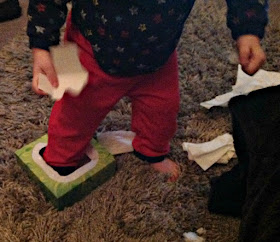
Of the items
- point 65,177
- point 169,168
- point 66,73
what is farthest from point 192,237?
point 66,73

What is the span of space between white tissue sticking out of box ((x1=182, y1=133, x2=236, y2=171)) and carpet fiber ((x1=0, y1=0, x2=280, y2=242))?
17 millimetres

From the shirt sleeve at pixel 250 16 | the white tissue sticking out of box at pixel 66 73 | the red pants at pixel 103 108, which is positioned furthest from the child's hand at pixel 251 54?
the white tissue sticking out of box at pixel 66 73

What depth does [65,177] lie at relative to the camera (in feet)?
3.08

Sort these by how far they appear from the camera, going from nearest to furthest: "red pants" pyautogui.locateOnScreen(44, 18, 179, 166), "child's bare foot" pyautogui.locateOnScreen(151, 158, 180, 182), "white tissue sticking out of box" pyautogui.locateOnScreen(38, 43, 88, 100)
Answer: "white tissue sticking out of box" pyautogui.locateOnScreen(38, 43, 88, 100)
"red pants" pyautogui.locateOnScreen(44, 18, 179, 166)
"child's bare foot" pyautogui.locateOnScreen(151, 158, 180, 182)

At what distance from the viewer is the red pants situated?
2.80 ft

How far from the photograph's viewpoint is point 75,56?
2.57 feet

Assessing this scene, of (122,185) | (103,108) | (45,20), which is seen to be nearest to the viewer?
(45,20)

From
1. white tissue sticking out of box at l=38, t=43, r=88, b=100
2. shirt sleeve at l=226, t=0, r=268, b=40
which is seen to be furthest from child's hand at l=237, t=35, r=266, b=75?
white tissue sticking out of box at l=38, t=43, r=88, b=100

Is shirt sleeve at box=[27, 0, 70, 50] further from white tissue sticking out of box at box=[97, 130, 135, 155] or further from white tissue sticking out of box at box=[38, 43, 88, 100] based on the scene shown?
white tissue sticking out of box at box=[97, 130, 135, 155]

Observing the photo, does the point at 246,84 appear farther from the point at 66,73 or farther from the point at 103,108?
the point at 66,73

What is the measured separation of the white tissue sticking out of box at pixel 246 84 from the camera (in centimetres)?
120

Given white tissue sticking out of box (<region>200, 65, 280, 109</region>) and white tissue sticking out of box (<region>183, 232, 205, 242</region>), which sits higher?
white tissue sticking out of box (<region>200, 65, 280, 109</region>)

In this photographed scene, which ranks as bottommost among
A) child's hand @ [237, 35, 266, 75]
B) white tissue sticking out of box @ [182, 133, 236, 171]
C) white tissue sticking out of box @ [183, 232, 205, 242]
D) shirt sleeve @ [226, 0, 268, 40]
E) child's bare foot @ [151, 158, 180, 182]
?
white tissue sticking out of box @ [183, 232, 205, 242]

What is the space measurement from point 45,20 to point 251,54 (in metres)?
0.38
